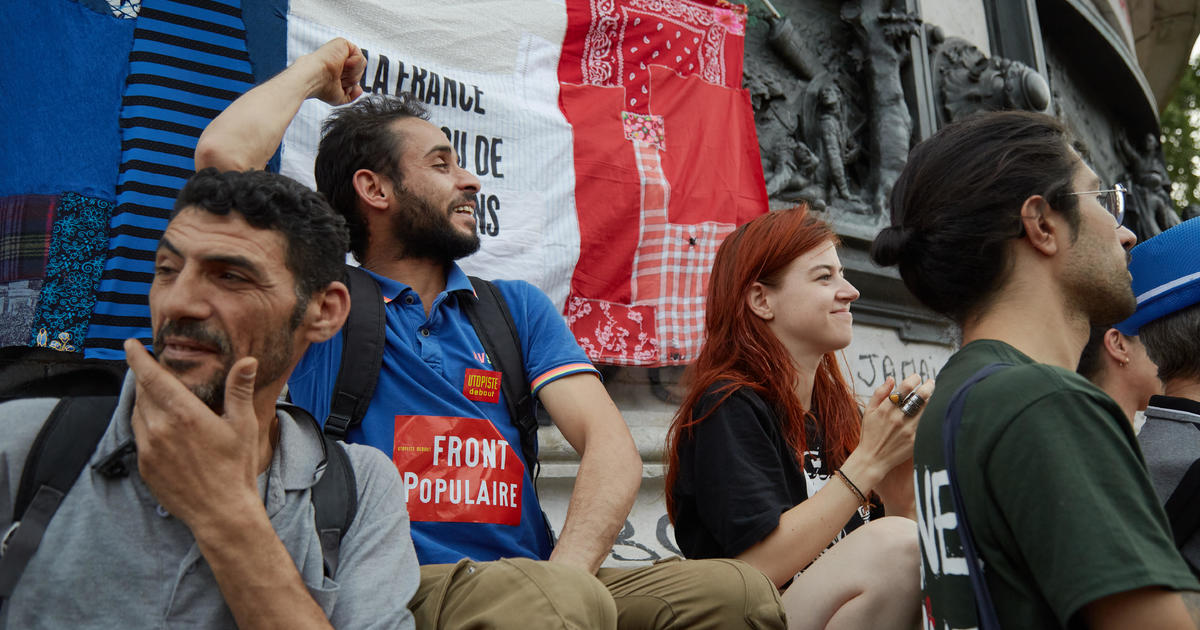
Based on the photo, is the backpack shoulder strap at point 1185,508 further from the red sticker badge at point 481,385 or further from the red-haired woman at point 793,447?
the red sticker badge at point 481,385

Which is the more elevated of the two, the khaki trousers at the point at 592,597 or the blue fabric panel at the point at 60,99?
the blue fabric panel at the point at 60,99

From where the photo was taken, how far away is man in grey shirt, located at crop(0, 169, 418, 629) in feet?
4.66

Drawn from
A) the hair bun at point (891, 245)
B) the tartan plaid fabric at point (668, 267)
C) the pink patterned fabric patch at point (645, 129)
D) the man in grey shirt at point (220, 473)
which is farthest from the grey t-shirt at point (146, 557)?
the pink patterned fabric patch at point (645, 129)

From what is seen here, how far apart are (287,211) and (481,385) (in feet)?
2.62

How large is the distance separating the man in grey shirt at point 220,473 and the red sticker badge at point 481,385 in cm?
58

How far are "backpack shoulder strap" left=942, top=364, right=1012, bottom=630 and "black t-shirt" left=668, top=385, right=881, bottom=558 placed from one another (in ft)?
3.09

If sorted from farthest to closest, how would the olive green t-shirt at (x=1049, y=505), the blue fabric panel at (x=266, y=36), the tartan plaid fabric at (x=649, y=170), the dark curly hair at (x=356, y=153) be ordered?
the tartan plaid fabric at (x=649, y=170) < the blue fabric panel at (x=266, y=36) < the dark curly hair at (x=356, y=153) < the olive green t-shirt at (x=1049, y=505)

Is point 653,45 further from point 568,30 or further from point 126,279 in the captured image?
point 126,279

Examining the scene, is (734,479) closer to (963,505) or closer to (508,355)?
(508,355)

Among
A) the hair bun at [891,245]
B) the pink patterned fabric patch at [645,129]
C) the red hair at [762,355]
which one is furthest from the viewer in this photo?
the pink patterned fabric patch at [645,129]

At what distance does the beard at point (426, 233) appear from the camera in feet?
8.92

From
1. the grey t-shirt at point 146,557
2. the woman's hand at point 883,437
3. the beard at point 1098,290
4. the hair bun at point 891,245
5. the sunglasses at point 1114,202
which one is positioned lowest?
the grey t-shirt at point 146,557

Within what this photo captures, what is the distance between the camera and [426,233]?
2.74 m

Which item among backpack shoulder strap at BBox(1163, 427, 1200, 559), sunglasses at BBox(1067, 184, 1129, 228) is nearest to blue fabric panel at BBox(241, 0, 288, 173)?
sunglasses at BBox(1067, 184, 1129, 228)
